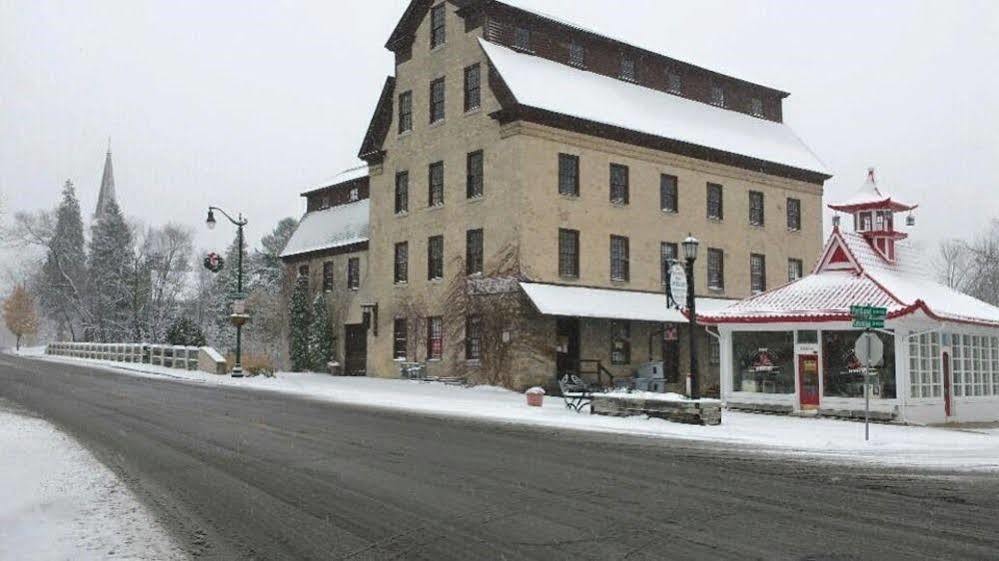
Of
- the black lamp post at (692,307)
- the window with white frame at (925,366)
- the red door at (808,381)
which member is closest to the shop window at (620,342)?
the red door at (808,381)

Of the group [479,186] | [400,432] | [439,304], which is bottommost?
[400,432]

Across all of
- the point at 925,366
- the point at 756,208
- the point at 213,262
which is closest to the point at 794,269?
the point at 756,208

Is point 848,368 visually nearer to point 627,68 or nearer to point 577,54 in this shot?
point 577,54

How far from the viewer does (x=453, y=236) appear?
3416 cm

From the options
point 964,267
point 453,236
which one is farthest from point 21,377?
point 964,267

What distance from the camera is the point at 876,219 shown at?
28203 millimetres

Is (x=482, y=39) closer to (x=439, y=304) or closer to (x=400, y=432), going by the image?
(x=439, y=304)

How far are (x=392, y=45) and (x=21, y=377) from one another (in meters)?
20.6

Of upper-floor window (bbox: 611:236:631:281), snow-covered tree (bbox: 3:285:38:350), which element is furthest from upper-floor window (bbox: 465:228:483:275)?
snow-covered tree (bbox: 3:285:38:350)

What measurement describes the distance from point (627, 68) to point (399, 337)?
52.2 feet

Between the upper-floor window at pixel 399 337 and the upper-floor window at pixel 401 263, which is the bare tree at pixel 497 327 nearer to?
the upper-floor window at pixel 399 337

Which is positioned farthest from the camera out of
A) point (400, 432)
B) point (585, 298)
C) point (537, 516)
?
point (585, 298)

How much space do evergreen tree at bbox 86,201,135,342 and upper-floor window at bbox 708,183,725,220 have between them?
185 feet

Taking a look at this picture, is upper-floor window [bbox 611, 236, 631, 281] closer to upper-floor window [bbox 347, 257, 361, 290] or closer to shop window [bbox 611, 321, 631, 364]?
shop window [bbox 611, 321, 631, 364]
